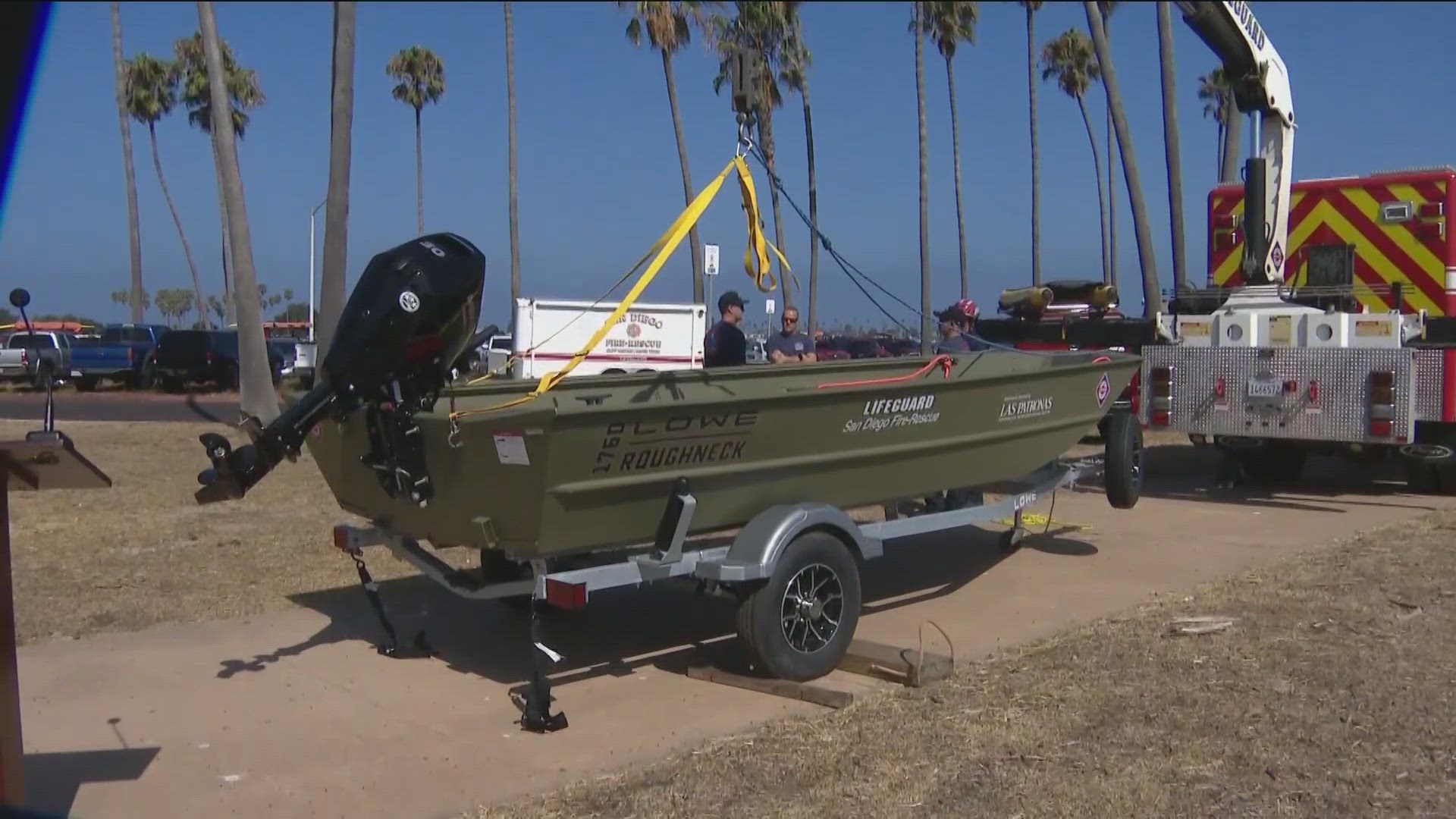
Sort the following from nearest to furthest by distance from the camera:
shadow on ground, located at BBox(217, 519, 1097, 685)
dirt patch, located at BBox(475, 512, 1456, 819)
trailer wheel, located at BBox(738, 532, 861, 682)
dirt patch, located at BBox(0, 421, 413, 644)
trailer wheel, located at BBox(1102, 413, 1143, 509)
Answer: dirt patch, located at BBox(475, 512, 1456, 819) → trailer wheel, located at BBox(738, 532, 861, 682) → shadow on ground, located at BBox(217, 519, 1097, 685) → dirt patch, located at BBox(0, 421, 413, 644) → trailer wheel, located at BBox(1102, 413, 1143, 509)

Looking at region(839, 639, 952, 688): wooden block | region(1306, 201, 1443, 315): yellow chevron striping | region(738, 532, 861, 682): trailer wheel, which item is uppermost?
region(1306, 201, 1443, 315): yellow chevron striping

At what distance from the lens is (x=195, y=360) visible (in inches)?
1146

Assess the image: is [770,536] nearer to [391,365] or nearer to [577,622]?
[391,365]

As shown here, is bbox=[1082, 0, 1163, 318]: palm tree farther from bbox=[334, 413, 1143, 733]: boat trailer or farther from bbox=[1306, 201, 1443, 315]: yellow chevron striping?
bbox=[334, 413, 1143, 733]: boat trailer

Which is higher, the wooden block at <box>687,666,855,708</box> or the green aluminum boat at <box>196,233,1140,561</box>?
the green aluminum boat at <box>196,233,1140,561</box>

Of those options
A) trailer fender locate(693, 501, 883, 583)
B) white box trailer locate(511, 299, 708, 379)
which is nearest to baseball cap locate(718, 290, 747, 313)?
trailer fender locate(693, 501, 883, 583)

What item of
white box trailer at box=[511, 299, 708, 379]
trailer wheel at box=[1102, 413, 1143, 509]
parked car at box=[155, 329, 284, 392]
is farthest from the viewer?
parked car at box=[155, 329, 284, 392]

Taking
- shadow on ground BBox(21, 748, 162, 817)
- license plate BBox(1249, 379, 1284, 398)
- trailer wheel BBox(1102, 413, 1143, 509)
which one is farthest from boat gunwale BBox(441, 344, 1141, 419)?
license plate BBox(1249, 379, 1284, 398)

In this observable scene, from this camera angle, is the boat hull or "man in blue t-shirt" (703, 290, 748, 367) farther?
"man in blue t-shirt" (703, 290, 748, 367)

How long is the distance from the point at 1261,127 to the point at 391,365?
9.02 meters

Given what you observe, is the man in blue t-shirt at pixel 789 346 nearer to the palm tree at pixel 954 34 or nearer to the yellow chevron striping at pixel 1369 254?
the yellow chevron striping at pixel 1369 254

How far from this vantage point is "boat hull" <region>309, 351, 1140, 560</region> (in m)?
4.91

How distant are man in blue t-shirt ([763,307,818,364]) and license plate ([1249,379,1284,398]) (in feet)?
12.3

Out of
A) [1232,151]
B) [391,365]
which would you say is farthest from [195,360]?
[391,365]
